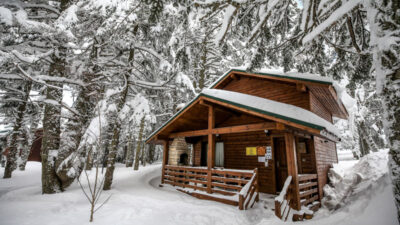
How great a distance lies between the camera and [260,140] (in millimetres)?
9414

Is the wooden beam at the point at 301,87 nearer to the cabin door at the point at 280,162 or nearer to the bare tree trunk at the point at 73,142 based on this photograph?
the cabin door at the point at 280,162

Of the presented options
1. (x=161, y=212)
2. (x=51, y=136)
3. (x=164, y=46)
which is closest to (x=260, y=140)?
(x=161, y=212)

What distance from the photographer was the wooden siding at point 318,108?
8477 mm

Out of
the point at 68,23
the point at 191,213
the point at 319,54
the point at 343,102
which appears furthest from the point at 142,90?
the point at 343,102

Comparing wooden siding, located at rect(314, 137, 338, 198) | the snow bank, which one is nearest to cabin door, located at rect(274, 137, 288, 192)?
wooden siding, located at rect(314, 137, 338, 198)

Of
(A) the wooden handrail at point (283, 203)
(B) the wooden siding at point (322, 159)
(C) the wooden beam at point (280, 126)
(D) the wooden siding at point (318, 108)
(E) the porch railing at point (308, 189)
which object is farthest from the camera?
(D) the wooden siding at point (318, 108)

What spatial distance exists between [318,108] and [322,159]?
8.58ft

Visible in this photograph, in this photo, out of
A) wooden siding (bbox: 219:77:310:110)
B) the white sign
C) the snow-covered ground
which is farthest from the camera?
the white sign

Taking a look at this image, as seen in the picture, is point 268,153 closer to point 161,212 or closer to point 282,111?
point 282,111

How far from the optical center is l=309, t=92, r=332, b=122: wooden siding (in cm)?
848

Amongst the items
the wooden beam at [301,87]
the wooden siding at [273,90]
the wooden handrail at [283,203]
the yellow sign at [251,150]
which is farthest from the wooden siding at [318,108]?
the wooden handrail at [283,203]

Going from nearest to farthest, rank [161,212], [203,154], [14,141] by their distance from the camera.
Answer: [161,212] → [203,154] → [14,141]

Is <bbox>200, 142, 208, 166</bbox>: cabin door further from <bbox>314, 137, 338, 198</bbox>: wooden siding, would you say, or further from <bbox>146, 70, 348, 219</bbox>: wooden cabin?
<bbox>314, 137, 338, 198</bbox>: wooden siding

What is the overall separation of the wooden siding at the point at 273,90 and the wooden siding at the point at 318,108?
0.37 m
